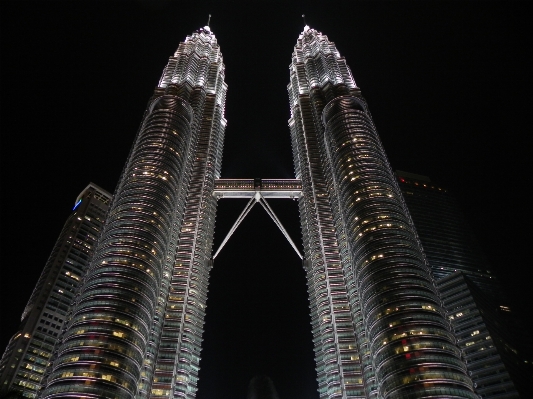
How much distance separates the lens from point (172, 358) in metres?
111

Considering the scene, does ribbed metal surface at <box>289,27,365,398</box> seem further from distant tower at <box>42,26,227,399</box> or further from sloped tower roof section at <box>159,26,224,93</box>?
sloped tower roof section at <box>159,26,224,93</box>

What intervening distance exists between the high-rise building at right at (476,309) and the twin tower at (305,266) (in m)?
21.9

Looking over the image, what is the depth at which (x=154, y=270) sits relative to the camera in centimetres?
10906

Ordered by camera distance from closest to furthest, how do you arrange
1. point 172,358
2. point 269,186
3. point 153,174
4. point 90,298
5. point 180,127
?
point 90,298 < point 172,358 < point 153,174 < point 180,127 < point 269,186

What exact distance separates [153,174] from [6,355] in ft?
258

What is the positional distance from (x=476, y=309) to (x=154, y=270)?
309 ft

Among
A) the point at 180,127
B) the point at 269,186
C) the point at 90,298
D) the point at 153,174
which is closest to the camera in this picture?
the point at 90,298

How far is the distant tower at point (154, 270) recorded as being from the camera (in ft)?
291

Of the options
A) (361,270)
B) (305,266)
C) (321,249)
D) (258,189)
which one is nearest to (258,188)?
(258,189)

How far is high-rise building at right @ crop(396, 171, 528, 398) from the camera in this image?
131m

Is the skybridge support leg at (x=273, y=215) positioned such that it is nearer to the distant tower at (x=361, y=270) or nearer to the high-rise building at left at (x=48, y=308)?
the distant tower at (x=361, y=270)

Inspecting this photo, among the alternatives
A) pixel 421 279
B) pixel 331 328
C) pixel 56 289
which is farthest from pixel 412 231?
pixel 56 289

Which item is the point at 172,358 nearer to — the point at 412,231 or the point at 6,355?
the point at 412,231

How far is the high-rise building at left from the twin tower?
26140 millimetres
